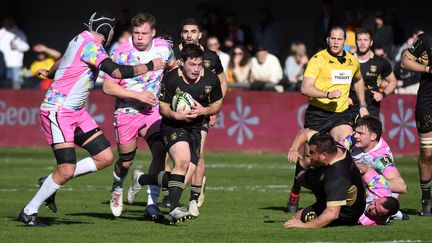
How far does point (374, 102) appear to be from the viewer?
17.1 metres

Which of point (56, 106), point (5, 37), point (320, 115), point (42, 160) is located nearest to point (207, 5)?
point (5, 37)

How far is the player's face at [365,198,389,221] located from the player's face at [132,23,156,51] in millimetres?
3372

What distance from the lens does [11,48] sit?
27328mm

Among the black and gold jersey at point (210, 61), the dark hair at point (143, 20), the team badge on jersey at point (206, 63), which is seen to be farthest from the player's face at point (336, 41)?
the dark hair at point (143, 20)

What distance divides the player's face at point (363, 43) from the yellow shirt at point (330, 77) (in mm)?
1937

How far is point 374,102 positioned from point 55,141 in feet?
19.6

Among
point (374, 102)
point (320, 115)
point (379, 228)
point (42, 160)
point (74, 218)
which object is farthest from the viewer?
point (42, 160)

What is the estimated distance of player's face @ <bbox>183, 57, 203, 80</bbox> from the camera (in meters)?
13.0

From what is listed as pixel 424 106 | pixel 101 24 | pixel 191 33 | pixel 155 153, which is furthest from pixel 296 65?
pixel 101 24

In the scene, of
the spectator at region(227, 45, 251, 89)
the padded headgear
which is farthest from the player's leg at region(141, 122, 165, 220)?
the spectator at region(227, 45, 251, 89)

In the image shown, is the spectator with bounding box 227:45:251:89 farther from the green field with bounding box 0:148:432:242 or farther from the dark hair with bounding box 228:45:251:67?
the green field with bounding box 0:148:432:242

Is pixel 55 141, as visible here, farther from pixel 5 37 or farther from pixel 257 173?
pixel 5 37

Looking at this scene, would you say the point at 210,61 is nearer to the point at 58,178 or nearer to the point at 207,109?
the point at 207,109

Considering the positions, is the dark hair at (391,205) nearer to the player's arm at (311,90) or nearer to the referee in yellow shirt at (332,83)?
the player's arm at (311,90)
